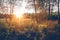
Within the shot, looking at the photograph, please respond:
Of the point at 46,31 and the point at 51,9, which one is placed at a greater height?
the point at 51,9

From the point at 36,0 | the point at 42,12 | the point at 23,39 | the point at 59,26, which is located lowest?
the point at 23,39

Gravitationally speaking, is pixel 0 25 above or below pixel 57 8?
below

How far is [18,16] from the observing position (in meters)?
3.78

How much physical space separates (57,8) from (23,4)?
76 cm

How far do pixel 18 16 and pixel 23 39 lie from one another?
55cm

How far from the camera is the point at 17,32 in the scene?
371 centimetres

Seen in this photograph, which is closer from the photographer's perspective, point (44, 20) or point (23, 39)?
point (23, 39)

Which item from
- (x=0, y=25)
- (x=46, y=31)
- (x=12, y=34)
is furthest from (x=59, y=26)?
(x=0, y=25)

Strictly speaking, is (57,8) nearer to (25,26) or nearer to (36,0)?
(36,0)

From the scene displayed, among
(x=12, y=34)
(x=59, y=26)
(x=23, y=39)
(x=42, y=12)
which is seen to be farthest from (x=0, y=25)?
(x=59, y=26)

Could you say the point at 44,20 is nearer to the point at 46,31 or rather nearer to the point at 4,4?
the point at 46,31

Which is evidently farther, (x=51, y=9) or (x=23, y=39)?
(x=51, y=9)

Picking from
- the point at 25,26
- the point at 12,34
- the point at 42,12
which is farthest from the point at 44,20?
the point at 12,34

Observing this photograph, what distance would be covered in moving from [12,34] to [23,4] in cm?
71
